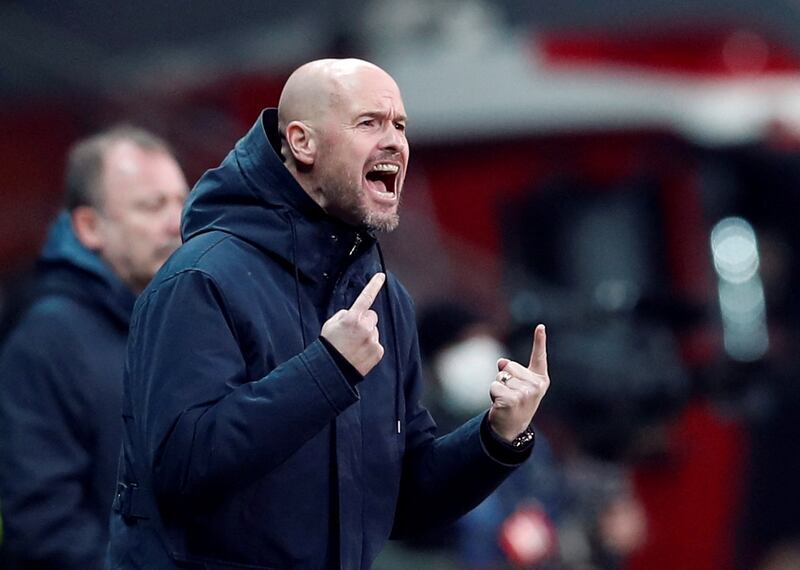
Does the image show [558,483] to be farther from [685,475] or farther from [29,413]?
[29,413]

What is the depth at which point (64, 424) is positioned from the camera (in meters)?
4.22

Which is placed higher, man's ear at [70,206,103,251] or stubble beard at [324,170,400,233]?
stubble beard at [324,170,400,233]

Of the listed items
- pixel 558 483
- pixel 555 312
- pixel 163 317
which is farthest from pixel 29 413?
pixel 555 312

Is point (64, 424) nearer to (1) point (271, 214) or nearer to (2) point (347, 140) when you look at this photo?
(1) point (271, 214)

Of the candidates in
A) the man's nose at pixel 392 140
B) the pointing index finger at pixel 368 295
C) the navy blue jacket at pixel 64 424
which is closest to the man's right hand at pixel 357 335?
the pointing index finger at pixel 368 295

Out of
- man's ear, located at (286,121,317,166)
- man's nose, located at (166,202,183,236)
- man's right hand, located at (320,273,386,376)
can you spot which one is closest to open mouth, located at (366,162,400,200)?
man's ear, located at (286,121,317,166)

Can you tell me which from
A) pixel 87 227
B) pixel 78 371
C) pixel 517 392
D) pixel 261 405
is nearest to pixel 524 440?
pixel 517 392

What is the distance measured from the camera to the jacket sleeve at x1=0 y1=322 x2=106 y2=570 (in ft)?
13.8

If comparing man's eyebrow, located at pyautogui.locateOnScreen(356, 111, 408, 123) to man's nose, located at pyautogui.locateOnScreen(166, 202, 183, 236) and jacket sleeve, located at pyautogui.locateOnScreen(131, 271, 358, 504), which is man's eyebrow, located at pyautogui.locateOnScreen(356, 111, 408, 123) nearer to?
jacket sleeve, located at pyautogui.locateOnScreen(131, 271, 358, 504)

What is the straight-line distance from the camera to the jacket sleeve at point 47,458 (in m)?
4.21

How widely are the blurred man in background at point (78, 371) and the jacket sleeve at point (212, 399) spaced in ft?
4.35

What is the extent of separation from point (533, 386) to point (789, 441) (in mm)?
7541

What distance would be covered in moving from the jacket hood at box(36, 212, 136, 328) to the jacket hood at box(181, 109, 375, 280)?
1276 mm

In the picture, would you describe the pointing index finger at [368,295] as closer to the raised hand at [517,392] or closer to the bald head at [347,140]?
the bald head at [347,140]
